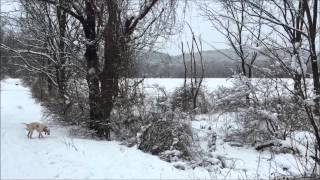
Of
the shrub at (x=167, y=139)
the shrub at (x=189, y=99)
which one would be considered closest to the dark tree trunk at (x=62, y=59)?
the shrub at (x=189, y=99)

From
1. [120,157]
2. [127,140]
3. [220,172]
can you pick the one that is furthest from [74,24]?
[220,172]

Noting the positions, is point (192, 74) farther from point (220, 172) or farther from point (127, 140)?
point (220, 172)

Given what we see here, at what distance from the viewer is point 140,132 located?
38.8 ft

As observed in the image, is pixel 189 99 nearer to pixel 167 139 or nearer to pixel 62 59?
pixel 62 59

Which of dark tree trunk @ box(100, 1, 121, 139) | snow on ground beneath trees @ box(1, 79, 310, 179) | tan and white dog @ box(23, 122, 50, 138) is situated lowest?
snow on ground beneath trees @ box(1, 79, 310, 179)

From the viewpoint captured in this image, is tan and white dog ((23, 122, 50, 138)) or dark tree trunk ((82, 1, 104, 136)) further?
dark tree trunk ((82, 1, 104, 136))

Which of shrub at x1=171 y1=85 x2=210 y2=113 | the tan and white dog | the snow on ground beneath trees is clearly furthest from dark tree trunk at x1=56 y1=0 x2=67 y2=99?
shrub at x1=171 y1=85 x2=210 y2=113

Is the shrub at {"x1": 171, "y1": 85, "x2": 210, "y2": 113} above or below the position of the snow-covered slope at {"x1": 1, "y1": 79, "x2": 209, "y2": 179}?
above

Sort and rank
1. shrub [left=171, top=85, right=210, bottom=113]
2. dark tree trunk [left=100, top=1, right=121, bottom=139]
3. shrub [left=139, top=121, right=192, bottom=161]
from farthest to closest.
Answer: shrub [left=171, top=85, right=210, bottom=113], dark tree trunk [left=100, top=1, right=121, bottom=139], shrub [left=139, top=121, right=192, bottom=161]

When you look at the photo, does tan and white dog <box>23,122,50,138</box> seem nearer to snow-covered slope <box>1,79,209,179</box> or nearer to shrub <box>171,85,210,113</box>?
snow-covered slope <box>1,79,209,179</box>

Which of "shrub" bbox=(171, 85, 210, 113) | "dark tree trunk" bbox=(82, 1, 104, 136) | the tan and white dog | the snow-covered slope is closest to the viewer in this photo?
the snow-covered slope

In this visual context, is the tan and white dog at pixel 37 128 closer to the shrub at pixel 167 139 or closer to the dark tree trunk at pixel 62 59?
the shrub at pixel 167 139

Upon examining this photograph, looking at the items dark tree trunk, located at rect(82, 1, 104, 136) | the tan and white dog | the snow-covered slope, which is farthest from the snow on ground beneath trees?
dark tree trunk, located at rect(82, 1, 104, 136)

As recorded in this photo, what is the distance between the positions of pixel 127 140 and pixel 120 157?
6.02 feet
